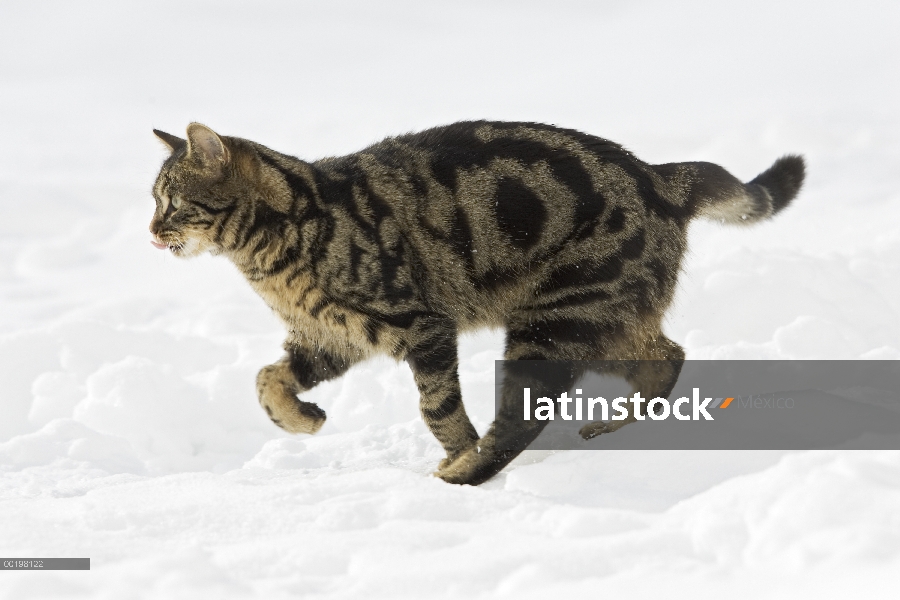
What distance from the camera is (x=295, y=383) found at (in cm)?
494

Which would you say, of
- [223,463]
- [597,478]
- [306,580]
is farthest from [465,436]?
[223,463]

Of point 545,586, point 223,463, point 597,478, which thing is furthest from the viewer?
point 223,463

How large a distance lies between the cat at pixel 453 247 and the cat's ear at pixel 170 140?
18 centimetres

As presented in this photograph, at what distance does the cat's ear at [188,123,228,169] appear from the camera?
436cm

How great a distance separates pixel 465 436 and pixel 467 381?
206cm

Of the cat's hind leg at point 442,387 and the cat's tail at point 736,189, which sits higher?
the cat's tail at point 736,189

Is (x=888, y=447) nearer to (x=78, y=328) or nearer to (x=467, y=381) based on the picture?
(x=467, y=381)

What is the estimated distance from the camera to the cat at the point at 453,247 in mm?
4312

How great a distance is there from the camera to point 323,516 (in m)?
3.23
